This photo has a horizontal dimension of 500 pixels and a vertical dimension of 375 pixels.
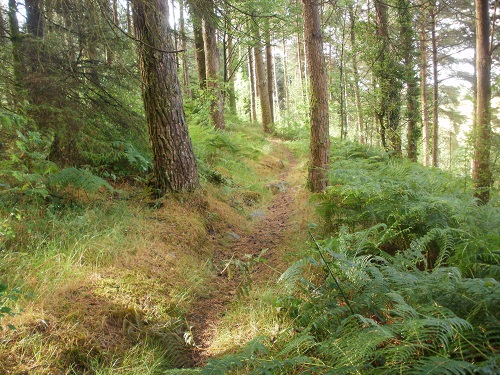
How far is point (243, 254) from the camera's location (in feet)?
16.6

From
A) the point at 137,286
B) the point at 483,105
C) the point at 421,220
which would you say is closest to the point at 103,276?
the point at 137,286

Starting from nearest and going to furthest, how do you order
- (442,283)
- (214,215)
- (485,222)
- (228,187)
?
(442,283), (485,222), (214,215), (228,187)

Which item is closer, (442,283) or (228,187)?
(442,283)

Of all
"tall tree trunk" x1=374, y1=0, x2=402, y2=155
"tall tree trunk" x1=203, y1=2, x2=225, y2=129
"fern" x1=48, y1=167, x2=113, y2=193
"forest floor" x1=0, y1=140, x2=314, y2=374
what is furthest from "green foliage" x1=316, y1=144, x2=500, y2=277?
"tall tree trunk" x1=203, y1=2, x2=225, y2=129

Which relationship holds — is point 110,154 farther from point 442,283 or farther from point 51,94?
point 442,283

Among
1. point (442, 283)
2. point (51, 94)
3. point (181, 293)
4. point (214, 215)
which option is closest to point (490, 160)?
point (214, 215)

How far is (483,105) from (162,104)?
839cm

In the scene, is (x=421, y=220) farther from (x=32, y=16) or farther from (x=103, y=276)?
(x=32, y=16)

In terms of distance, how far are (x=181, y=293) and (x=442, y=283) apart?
8.62 feet

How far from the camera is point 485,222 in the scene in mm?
3533

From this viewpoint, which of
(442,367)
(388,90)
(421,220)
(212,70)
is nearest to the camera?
(442,367)

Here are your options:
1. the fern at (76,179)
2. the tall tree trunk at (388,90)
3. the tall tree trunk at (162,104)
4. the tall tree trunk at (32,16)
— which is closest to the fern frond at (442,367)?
the fern at (76,179)

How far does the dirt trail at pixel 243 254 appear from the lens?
10.8ft

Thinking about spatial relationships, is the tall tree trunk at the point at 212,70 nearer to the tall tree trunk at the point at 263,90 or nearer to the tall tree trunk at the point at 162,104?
the tall tree trunk at the point at 263,90
